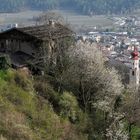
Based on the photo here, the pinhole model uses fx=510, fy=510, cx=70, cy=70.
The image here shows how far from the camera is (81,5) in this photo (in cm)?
13900

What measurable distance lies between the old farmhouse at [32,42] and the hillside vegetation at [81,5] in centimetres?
10806

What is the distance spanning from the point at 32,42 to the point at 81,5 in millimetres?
115551

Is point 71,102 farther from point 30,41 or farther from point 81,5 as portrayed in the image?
point 81,5

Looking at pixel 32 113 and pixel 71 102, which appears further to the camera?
pixel 71 102

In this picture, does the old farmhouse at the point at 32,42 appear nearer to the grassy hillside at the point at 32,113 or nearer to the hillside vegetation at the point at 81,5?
the grassy hillside at the point at 32,113

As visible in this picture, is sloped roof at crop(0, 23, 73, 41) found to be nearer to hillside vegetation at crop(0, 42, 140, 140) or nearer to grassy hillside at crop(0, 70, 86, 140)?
hillside vegetation at crop(0, 42, 140, 140)

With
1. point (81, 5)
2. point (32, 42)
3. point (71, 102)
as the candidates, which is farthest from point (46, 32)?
point (81, 5)

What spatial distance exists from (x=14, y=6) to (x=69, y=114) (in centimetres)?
11744

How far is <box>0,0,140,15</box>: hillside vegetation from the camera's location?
5354 inches

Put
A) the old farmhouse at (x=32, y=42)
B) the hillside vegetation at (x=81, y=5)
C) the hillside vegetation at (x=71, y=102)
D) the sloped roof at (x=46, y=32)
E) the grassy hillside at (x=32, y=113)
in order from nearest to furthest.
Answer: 1. the grassy hillside at (x=32, y=113)
2. the hillside vegetation at (x=71, y=102)
3. the old farmhouse at (x=32, y=42)
4. the sloped roof at (x=46, y=32)
5. the hillside vegetation at (x=81, y=5)

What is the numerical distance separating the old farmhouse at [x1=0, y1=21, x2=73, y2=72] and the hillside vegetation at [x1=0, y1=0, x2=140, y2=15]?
355 feet

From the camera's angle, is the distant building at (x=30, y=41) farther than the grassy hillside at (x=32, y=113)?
Yes

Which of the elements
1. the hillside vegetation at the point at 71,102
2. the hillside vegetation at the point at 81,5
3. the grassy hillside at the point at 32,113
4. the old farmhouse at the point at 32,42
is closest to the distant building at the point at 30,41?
the old farmhouse at the point at 32,42

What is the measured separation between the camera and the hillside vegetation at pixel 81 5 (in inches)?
5354
